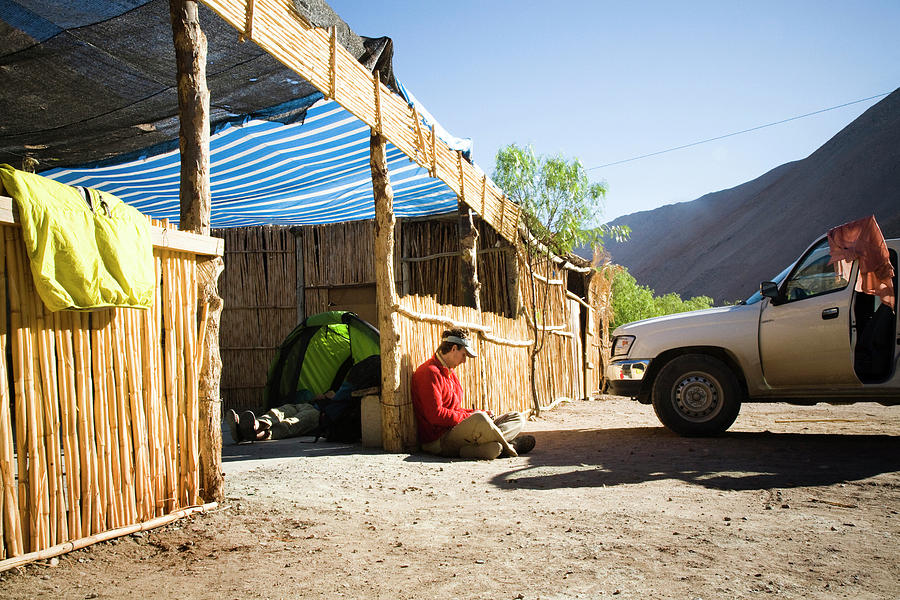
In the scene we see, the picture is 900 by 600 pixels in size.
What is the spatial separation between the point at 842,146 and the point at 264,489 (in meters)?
63.8

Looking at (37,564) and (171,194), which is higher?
(171,194)

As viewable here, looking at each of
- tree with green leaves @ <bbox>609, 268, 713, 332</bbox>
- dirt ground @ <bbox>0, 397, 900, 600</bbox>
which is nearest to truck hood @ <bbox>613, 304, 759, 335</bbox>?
dirt ground @ <bbox>0, 397, 900, 600</bbox>

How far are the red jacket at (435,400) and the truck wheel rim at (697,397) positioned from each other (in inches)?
90.2

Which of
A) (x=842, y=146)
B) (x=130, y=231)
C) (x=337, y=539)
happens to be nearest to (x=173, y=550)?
(x=337, y=539)

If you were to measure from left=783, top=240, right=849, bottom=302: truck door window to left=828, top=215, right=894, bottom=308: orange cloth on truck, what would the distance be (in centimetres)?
25

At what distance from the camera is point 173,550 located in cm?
326

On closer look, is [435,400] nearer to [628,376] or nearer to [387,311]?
[387,311]

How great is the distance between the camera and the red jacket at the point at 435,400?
6082mm

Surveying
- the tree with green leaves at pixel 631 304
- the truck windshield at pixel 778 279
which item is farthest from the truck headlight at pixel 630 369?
the tree with green leaves at pixel 631 304

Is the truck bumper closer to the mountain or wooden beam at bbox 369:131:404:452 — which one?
wooden beam at bbox 369:131:404:452

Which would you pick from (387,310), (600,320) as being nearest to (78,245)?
(387,310)

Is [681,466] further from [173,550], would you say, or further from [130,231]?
[130,231]

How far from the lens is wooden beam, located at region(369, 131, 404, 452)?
242 inches

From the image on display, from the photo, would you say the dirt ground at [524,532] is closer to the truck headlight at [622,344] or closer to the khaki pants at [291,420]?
the khaki pants at [291,420]
